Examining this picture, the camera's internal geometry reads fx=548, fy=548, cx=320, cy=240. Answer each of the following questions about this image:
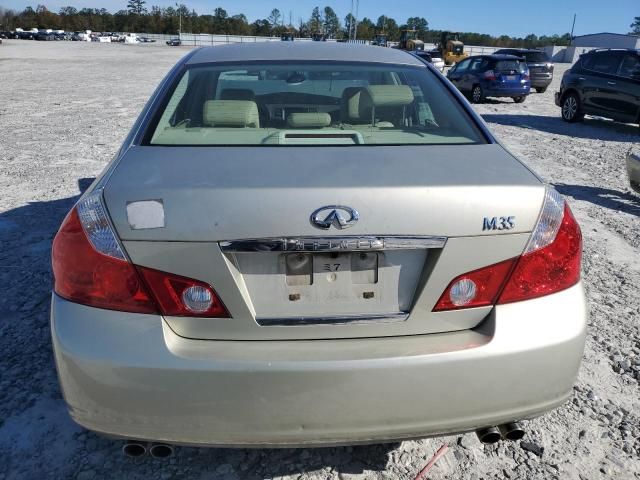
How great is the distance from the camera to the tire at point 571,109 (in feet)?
43.8

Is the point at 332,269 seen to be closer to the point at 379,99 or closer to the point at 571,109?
the point at 379,99

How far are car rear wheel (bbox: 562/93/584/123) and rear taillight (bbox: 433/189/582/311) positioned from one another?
1306 centimetres

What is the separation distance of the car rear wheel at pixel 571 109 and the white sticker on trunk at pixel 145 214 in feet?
45.2

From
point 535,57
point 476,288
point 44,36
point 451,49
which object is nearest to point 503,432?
point 476,288

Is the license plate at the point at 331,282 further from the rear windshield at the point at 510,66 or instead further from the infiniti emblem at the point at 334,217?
the rear windshield at the point at 510,66

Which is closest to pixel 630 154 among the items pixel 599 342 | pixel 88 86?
pixel 599 342

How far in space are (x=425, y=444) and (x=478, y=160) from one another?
1.26 m

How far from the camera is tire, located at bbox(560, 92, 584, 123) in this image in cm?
1335

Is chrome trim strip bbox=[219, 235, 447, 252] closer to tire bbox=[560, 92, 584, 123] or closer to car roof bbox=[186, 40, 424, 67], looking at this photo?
car roof bbox=[186, 40, 424, 67]

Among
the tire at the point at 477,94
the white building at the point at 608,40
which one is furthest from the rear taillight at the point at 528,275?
the white building at the point at 608,40

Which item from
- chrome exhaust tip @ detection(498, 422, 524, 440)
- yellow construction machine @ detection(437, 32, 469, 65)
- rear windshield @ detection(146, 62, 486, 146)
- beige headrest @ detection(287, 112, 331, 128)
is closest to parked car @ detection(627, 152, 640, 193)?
rear windshield @ detection(146, 62, 486, 146)

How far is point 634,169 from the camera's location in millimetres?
5945

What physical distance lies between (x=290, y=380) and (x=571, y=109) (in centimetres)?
1388

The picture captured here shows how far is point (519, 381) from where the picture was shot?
70.2 inches
